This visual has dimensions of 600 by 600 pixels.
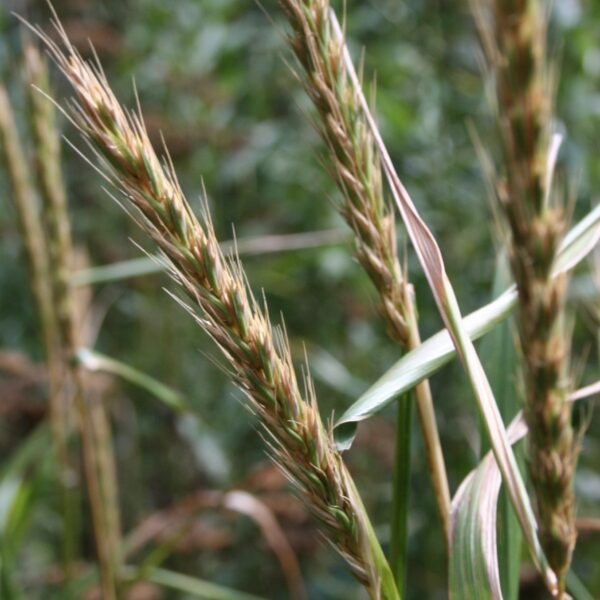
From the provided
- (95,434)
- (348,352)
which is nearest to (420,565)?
(348,352)

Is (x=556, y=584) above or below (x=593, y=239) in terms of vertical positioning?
below

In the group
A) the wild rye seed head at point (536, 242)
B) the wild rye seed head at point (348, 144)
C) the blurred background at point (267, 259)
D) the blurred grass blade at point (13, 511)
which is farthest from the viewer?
the blurred background at point (267, 259)

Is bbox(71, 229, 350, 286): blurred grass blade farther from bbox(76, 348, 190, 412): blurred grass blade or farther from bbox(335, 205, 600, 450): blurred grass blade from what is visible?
bbox(335, 205, 600, 450): blurred grass blade

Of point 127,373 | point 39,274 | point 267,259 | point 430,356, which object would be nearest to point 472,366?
point 430,356

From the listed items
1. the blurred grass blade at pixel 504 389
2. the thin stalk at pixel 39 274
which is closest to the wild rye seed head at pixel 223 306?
the blurred grass blade at pixel 504 389

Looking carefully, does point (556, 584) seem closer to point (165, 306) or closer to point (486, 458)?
point (486, 458)

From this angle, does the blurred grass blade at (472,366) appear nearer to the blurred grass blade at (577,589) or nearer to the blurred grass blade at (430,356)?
the blurred grass blade at (430,356)

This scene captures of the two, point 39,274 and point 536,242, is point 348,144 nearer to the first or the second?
point 536,242
